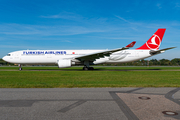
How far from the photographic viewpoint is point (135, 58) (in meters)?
26.0

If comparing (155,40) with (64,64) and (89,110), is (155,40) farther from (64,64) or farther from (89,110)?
(89,110)

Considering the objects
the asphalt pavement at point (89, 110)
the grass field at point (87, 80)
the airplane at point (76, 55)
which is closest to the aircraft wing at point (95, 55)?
the airplane at point (76, 55)

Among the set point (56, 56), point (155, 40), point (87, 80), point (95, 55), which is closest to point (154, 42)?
point (155, 40)

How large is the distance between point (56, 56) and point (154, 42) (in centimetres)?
1716

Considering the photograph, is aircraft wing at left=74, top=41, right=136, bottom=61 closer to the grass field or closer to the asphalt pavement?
the grass field

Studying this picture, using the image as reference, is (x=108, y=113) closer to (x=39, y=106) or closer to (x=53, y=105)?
(x=53, y=105)

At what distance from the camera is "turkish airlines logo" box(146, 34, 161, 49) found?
26.4 metres

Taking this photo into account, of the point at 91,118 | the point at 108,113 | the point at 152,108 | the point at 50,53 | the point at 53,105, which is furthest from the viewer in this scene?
the point at 50,53

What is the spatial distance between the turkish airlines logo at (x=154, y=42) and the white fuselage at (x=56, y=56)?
5.02ft

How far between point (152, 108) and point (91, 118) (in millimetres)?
1872

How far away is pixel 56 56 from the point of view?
998 inches

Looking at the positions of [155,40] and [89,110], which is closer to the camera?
[89,110]

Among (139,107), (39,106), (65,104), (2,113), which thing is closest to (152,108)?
(139,107)

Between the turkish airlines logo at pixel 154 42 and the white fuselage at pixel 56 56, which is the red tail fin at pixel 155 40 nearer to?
the turkish airlines logo at pixel 154 42
